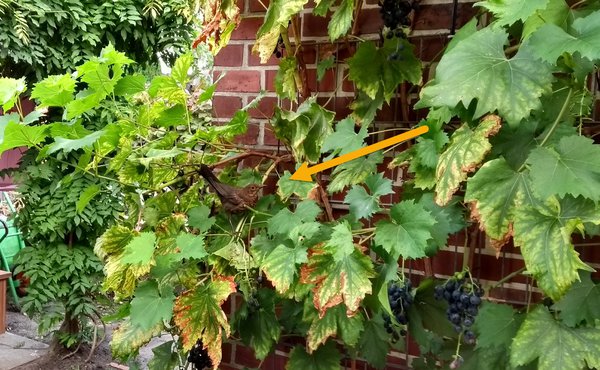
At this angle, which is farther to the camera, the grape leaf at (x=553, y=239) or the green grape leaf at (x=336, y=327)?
the green grape leaf at (x=336, y=327)

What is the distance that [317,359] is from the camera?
1523 millimetres

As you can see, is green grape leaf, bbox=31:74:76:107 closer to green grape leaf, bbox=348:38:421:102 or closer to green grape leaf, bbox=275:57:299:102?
green grape leaf, bbox=275:57:299:102

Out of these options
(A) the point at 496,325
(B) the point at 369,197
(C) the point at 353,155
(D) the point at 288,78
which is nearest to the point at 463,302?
(A) the point at 496,325

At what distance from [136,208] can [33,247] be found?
2.52 m

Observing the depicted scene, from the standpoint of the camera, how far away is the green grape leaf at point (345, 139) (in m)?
1.34

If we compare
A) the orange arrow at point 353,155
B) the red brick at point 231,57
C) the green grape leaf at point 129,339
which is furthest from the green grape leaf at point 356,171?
the red brick at point 231,57

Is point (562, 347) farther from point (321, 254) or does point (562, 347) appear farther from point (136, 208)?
point (136, 208)

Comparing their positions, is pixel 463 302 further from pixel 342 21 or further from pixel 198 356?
pixel 198 356

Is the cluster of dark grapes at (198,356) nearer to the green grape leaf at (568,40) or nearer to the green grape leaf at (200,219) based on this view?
the green grape leaf at (200,219)

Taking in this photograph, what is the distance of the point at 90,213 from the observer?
387 cm

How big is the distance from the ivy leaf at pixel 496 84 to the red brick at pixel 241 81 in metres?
0.95

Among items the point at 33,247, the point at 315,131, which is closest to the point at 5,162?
the point at 33,247

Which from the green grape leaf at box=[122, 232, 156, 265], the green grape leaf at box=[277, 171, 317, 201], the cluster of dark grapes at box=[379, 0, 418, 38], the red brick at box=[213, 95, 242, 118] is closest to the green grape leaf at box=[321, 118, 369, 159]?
the green grape leaf at box=[277, 171, 317, 201]

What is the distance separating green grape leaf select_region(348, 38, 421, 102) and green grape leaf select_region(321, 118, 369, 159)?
121mm
